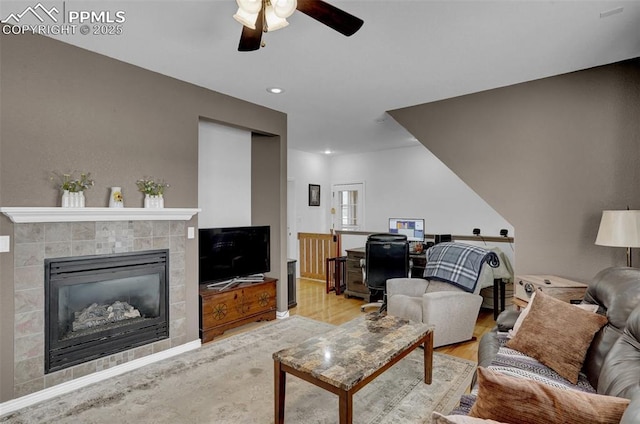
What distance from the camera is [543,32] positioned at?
2430mm

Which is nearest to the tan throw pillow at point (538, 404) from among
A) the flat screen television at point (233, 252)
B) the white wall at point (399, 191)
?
the flat screen television at point (233, 252)

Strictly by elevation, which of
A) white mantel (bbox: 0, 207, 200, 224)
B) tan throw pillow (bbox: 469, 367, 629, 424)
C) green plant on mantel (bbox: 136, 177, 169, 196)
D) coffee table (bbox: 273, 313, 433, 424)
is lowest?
coffee table (bbox: 273, 313, 433, 424)

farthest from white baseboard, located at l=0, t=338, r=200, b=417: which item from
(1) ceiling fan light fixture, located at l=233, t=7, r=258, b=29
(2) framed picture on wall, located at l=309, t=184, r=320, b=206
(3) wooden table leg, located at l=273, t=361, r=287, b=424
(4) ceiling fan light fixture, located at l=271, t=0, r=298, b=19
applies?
(2) framed picture on wall, located at l=309, t=184, r=320, b=206

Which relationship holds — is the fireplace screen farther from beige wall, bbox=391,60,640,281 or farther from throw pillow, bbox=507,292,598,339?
beige wall, bbox=391,60,640,281

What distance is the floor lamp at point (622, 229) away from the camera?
2527 mm

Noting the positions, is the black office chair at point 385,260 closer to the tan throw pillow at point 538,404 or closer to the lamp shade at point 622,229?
the lamp shade at point 622,229

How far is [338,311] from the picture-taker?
467 centimetres

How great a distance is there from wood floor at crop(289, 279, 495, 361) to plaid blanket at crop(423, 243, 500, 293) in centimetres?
60

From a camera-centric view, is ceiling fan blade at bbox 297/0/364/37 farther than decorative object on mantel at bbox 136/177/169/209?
No

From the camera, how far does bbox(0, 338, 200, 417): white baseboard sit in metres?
2.34

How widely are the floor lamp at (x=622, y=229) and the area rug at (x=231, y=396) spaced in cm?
149

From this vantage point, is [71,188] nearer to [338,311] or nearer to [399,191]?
[338,311]

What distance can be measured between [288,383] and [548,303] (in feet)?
6.32

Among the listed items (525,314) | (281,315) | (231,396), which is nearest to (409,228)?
(281,315)
